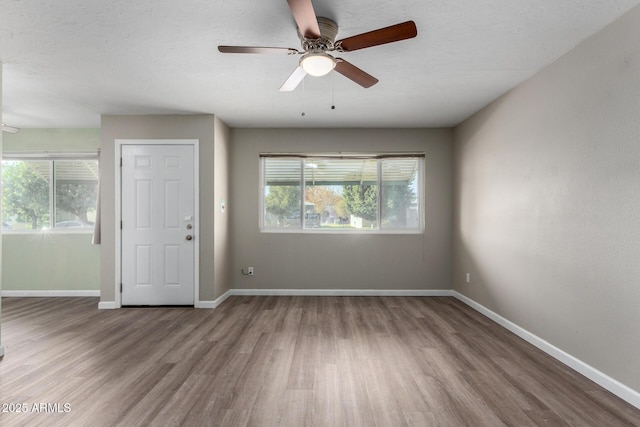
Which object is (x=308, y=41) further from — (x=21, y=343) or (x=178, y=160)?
(x=21, y=343)

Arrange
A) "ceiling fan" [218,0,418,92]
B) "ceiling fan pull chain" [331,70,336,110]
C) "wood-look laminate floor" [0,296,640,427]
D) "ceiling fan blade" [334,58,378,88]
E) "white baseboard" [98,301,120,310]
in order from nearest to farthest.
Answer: "ceiling fan" [218,0,418,92]
"wood-look laminate floor" [0,296,640,427]
"ceiling fan blade" [334,58,378,88]
"ceiling fan pull chain" [331,70,336,110]
"white baseboard" [98,301,120,310]

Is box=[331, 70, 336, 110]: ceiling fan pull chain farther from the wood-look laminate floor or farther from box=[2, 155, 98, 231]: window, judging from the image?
box=[2, 155, 98, 231]: window

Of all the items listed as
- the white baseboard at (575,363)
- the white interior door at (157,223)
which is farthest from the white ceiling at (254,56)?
the white baseboard at (575,363)

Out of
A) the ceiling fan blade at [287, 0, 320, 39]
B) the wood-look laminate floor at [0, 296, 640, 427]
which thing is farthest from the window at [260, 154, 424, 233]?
the ceiling fan blade at [287, 0, 320, 39]

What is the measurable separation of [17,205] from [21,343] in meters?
2.89

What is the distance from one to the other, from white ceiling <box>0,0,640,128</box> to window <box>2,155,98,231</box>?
95 centimetres

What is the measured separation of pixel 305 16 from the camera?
1.83 m

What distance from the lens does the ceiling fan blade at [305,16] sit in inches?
67.6

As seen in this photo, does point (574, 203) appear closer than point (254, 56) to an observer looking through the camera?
Yes

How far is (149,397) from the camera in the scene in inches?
85.7

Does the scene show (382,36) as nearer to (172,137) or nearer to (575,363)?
(575,363)

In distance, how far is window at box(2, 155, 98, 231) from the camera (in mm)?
4992

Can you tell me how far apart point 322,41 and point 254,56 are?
825 mm

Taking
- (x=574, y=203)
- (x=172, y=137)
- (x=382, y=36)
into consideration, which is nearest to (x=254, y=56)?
(x=382, y=36)
